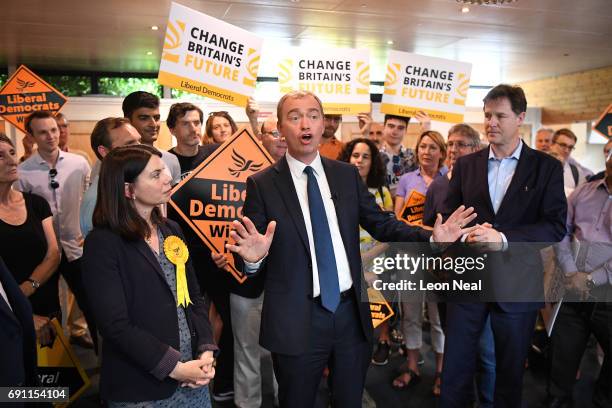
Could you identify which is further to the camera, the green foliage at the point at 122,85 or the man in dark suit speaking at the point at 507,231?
the green foliage at the point at 122,85

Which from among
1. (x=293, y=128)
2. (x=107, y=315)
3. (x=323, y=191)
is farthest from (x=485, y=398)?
(x=107, y=315)

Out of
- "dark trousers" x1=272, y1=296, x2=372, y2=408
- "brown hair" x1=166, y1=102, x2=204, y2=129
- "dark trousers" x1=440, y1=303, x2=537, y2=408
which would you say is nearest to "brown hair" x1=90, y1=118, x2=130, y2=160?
"brown hair" x1=166, y1=102, x2=204, y2=129

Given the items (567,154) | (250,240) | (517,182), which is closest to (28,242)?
(250,240)

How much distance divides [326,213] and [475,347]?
118cm

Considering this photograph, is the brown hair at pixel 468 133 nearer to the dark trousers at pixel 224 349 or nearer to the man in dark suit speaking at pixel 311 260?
the man in dark suit speaking at pixel 311 260

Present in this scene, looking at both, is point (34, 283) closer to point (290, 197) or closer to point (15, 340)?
point (15, 340)

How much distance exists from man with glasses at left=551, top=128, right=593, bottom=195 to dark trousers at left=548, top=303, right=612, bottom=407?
239cm

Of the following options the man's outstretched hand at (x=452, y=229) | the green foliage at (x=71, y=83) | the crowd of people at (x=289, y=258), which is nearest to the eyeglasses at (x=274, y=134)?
the crowd of people at (x=289, y=258)

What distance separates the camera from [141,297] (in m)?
1.80

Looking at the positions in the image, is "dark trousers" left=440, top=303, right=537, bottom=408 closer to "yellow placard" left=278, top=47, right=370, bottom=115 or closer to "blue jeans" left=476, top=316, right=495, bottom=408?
"blue jeans" left=476, top=316, right=495, bottom=408

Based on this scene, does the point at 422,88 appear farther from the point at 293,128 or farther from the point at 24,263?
the point at 24,263

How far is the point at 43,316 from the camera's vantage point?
9.59 ft

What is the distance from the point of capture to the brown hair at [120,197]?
182 centimetres

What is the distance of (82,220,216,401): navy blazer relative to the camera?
5.71 ft
